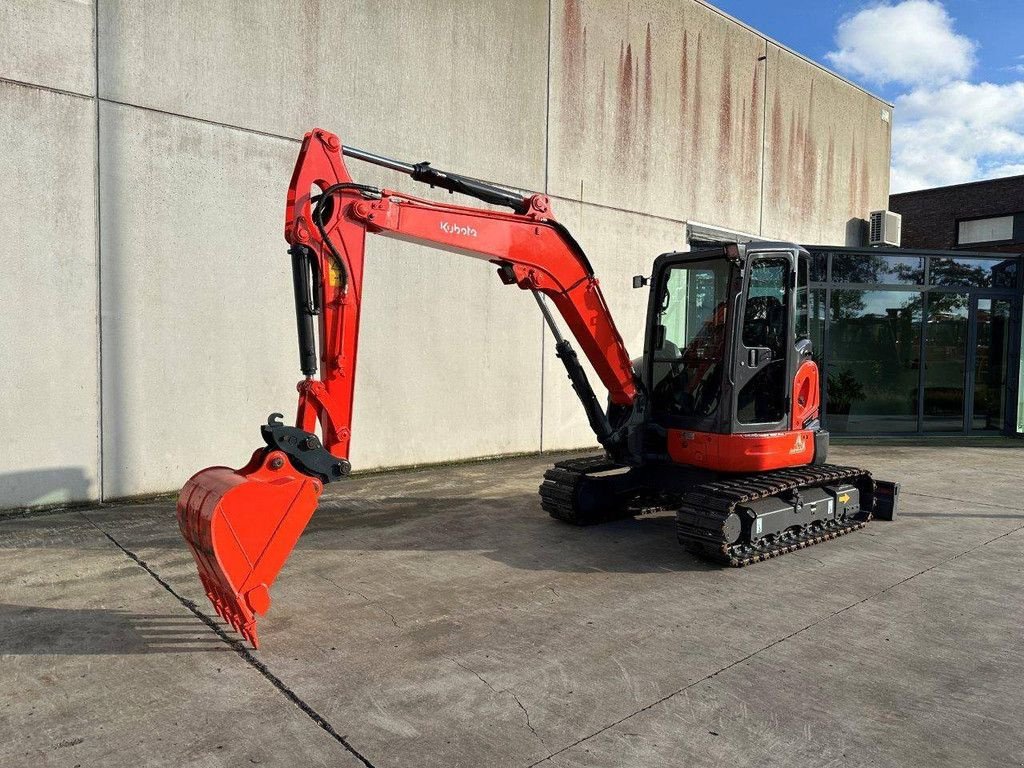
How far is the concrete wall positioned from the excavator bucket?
3676mm

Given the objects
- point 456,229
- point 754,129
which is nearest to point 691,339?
point 456,229

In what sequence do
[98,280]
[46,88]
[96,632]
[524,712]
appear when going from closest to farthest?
1. [524,712]
2. [96,632]
3. [46,88]
4. [98,280]

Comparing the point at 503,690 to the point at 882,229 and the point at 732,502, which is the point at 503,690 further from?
the point at 882,229

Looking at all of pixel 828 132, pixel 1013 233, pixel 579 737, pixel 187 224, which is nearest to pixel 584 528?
pixel 579 737

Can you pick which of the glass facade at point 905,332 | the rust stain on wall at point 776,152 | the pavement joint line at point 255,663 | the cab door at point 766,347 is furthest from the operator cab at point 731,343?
the rust stain on wall at point 776,152

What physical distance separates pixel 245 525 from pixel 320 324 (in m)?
1.26

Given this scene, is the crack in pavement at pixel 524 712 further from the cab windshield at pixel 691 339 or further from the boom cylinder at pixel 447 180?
the cab windshield at pixel 691 339

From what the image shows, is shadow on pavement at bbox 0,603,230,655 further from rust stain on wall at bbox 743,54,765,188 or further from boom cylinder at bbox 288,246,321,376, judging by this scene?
rust stain on wall at bbox 743,54,765,188

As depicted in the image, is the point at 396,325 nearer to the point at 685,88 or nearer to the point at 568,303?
the point at 568,303

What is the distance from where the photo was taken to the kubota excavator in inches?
159

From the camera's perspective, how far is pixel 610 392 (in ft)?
20.7

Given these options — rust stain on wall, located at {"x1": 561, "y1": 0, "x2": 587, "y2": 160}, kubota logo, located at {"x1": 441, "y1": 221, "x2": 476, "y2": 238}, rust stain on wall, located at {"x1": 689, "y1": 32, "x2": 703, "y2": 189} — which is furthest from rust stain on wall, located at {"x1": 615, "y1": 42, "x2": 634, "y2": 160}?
kubota logo, located at {"x1": 441, "y1": 221, "x2": 476, "y2": 238}

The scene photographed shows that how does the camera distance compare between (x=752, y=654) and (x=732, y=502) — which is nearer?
(x=752, y=654)

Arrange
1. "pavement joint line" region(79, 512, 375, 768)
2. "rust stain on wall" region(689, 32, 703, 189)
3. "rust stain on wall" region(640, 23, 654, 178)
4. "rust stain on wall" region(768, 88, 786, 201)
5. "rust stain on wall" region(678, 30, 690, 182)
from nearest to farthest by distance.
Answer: "pavement joint line" region(79, 512, 375, 768) → "rust stain on wall" region(640, 23, 654, 178) → "rust stain on wall" region(678, 30, 690, 182) → "rust stain on wall" region(689, 32, 703, 189) → "rust stain on wall" region(768, 88, 786, 201)
